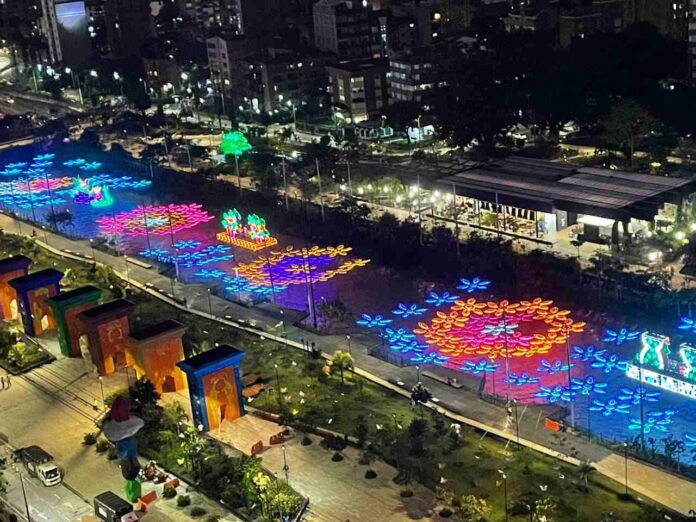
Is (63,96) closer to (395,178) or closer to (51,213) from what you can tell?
(51,213)

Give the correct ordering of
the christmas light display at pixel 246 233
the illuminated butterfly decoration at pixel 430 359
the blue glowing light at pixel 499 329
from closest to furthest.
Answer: the illuminated butterfly decoration at pixel 430 359
the blue glowing light at pixel 499 329
the christmas light display at pixel 246 233

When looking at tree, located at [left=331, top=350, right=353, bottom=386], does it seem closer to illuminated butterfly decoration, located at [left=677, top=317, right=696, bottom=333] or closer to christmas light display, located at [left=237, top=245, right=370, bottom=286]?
christmas light display, located at [left=237, top=245, right=370, bottom=286]

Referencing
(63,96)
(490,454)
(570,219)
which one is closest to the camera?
(490,454)

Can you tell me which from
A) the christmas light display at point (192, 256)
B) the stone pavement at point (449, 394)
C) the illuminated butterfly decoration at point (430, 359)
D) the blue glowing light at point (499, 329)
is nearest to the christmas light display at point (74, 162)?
the stone pavement at point (449, 394)

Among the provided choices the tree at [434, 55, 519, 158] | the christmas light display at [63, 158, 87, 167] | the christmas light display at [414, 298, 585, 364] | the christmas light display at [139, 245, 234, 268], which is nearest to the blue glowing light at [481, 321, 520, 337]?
the christmas light display at [414, 298, 585, 364]

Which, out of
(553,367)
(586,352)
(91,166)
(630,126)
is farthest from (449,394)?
(91,166)

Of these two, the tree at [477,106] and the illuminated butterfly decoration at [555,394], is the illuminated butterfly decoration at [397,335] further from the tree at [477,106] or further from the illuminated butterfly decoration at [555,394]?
the tree at [477,106]

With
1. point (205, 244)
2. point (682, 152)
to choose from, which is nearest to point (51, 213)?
point (205, 244)
